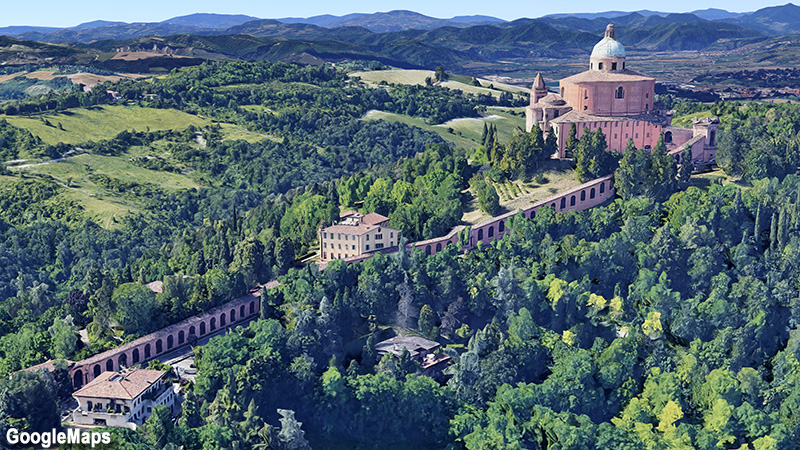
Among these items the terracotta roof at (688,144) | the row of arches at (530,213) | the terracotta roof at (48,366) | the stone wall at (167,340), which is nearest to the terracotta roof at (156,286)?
the stone wall at (167,340)

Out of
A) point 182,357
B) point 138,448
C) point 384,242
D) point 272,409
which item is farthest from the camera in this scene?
point 384,242

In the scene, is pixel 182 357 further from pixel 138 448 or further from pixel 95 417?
pixel 138 448

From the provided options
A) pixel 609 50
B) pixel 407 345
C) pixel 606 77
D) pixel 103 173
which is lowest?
pixel 407 345

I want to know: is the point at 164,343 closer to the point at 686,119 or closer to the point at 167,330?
the point at 167,330

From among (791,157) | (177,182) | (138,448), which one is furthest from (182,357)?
(177,182)

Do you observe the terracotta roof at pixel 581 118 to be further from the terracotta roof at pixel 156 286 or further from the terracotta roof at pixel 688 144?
the terracotta roof at pixel 156 286

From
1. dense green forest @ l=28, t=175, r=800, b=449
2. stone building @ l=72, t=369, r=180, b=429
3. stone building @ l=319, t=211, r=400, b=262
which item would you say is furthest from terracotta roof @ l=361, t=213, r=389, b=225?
stone building @ l=72, t=369, r=180, b=429

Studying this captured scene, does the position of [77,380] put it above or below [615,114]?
below

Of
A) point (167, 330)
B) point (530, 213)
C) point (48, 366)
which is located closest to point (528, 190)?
point (530, 213)
